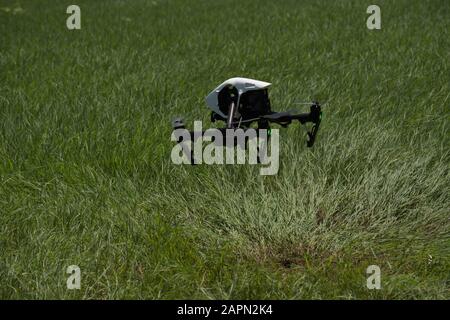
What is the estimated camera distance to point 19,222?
244 cm

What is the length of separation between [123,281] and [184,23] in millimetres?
6109

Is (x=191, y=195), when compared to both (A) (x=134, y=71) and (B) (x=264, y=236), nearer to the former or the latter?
(B) (x=264, y=236)

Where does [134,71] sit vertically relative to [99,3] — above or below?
below

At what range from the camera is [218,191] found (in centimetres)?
266

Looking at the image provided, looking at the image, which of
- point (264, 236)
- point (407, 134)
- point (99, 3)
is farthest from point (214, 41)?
point (99, 3)

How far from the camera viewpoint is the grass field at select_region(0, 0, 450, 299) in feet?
6.86
